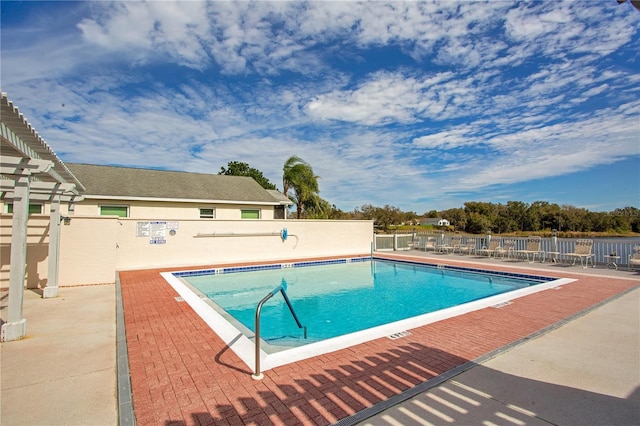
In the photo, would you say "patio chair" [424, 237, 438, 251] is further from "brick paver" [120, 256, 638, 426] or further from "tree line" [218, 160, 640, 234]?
"brick paver" [120, 256, 638, 426]

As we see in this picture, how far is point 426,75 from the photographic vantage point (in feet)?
51.7

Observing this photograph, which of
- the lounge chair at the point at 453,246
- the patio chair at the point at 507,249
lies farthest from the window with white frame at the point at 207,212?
the patio chair at the point at 507,249

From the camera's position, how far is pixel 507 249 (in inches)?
594

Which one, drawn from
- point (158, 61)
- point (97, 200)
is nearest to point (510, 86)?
point (158, 61)

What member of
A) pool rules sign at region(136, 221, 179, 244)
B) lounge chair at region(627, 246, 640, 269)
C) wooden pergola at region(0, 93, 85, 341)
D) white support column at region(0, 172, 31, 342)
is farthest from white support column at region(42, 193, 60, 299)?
lounge chair at region(627, 246, 640, 269)

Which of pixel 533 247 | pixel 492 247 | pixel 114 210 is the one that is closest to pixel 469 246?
pixel 492 247

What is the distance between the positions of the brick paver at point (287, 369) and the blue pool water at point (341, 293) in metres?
1.57

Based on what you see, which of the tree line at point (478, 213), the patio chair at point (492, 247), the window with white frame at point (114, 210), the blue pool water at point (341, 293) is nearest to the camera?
the blue pool water at point (341, 293)

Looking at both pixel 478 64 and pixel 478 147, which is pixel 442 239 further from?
pixel 478 147

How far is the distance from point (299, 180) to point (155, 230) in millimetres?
14614

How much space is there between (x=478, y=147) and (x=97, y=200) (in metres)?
29.9

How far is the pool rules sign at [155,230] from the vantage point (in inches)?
480

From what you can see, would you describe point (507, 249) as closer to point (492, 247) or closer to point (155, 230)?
point (492, 247)

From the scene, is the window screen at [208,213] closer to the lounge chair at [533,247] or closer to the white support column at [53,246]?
the white support column at [53,246]
